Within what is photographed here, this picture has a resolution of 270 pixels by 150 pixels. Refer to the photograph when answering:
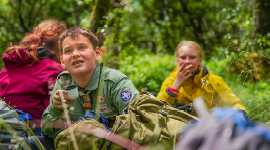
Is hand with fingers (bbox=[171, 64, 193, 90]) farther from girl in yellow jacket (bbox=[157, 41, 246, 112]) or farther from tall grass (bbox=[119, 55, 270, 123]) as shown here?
tall grass (bbox=[119, 55, 270, 123])

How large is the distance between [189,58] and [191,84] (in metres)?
0.30

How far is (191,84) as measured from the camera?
3037mm

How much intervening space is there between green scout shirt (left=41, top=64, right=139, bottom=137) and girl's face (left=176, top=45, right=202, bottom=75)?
0.90 metres

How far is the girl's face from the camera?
2.93 metres

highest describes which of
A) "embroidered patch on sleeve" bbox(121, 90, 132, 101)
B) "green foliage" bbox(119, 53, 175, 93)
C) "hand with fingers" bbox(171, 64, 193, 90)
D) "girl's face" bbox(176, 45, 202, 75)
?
"girl's face" bbox(176, 45, 202, 75)

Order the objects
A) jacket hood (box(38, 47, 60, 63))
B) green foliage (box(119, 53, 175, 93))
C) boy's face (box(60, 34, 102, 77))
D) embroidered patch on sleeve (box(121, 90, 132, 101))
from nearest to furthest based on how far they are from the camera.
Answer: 1. embroidered patch on sleeve (box(121, 90, 132, 101))
2. boy's face (box(60, 34, 102, 77))
3. jacket hood (box(38, 47, 60, 63))
4. green foliage (box(119, 53, 175, 93))

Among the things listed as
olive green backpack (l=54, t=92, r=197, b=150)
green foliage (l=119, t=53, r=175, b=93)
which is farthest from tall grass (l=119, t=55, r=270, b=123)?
olive green backpack (l=54, t=92, r=197, b=150)

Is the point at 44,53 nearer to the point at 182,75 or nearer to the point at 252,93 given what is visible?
the point at 182,75

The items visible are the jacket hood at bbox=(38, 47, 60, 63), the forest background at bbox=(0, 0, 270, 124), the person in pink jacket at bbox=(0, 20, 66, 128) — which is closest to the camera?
the person in pink jacket at bbox=(0, 20, 66, 128)

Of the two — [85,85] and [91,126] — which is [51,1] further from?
[91,126]

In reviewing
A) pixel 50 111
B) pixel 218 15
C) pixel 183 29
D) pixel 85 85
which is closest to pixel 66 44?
pixel 85 85

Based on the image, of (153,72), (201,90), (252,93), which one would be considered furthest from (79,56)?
(252,93)

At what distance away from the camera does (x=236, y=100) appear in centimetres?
259

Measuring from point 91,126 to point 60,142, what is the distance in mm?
235
